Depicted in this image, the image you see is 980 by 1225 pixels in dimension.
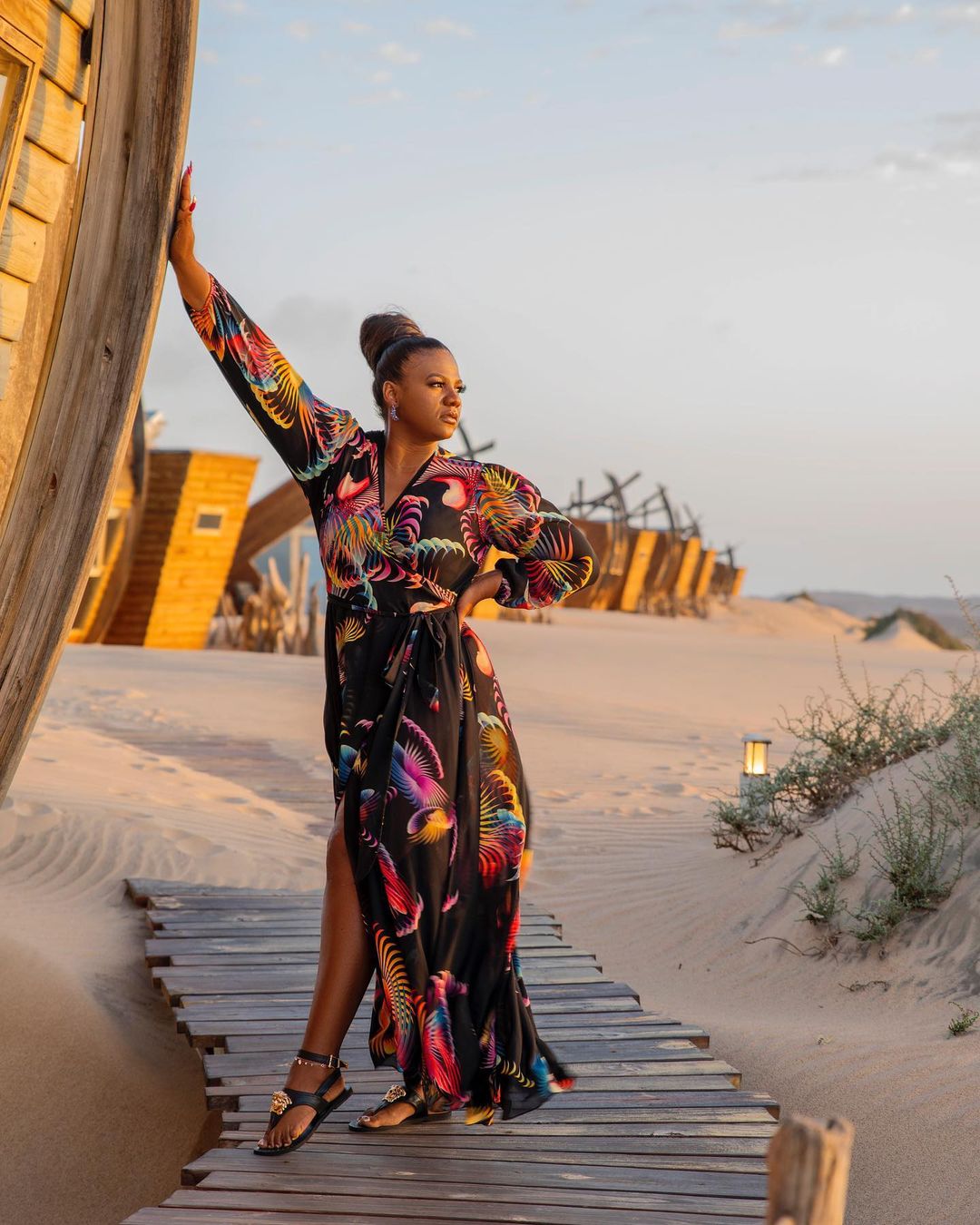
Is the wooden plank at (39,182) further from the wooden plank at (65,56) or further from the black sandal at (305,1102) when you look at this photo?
the black sandal at (305,1102)

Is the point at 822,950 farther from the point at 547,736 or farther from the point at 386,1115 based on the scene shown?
the point at 547,736

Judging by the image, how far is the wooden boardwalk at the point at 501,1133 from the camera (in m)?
2.80

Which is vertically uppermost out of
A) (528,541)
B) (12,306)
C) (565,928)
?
(12,306)

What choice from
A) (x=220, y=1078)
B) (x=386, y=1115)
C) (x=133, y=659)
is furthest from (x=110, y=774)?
(x=133, y=659)

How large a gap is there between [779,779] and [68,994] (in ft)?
12.9

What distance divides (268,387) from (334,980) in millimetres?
1376

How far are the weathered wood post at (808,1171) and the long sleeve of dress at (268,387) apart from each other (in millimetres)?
1983

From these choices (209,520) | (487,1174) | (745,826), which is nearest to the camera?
(487,1174)

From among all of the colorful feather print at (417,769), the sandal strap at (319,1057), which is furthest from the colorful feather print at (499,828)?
the sandal strap at (319,1057)

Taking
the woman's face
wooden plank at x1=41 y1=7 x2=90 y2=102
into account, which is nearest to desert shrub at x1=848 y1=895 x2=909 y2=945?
the woman's face

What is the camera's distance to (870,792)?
22.0ft

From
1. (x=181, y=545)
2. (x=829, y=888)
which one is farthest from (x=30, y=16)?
(x=181, y=545)

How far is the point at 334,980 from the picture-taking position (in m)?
3.08

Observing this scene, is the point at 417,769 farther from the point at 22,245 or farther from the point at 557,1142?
the point at 22,245
